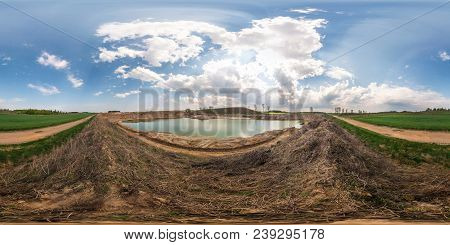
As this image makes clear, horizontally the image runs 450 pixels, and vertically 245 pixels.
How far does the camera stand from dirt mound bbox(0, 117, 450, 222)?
762 cm

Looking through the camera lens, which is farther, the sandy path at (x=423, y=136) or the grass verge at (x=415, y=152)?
the sandy path at (x=423, y=136)

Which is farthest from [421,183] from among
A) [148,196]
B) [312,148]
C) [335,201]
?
[148,196]

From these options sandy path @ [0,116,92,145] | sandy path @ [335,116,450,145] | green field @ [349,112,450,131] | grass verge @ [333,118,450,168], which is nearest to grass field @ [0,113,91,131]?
sandy path @ [0,116,92,145]

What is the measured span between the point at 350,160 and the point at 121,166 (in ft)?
20.6

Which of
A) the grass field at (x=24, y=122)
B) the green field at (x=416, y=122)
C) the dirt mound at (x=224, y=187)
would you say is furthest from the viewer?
the green field at (x=416, y=122)

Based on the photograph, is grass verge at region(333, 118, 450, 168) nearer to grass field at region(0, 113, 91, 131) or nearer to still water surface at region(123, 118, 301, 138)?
still water surface at region(123, 118, 301, 138)

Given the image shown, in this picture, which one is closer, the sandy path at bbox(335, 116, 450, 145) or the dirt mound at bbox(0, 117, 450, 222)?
the dirt mound at bbox(0, 117, 450, 222)

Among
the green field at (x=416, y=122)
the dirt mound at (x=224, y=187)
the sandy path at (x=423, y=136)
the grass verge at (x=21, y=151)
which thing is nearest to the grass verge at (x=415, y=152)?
the dirt mound at (x=224, y=187)

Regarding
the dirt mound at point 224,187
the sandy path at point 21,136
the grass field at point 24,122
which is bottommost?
the dirt mound at point 224,187

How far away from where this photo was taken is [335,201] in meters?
7.74

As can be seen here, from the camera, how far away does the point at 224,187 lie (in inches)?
396

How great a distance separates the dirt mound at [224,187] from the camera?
7617 millimetres

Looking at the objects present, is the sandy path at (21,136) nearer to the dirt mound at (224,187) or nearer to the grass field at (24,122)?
the grass field at (24,122)

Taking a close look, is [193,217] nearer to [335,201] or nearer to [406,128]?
[335,201]
